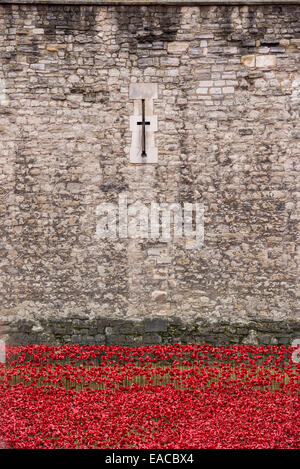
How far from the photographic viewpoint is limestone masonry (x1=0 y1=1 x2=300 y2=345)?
24.5 feet

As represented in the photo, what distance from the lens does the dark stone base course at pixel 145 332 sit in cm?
746

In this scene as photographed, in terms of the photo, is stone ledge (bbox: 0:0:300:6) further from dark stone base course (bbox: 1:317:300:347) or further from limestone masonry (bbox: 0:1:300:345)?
dark stone base course (bbox: 1:317:300:347)

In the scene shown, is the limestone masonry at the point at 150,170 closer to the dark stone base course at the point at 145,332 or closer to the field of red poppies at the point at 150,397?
the dark stone base course at the point at 145,332

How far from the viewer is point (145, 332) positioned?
297 inches

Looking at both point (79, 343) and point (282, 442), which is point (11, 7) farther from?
point (282, 442)

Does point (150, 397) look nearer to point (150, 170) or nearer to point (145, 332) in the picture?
point (145, 332)

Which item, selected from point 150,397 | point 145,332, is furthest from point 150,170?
point 150,397

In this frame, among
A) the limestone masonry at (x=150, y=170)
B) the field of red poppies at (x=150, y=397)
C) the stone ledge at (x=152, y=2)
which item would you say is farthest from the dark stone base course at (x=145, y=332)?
the stone ledge at (x=152, y=2)

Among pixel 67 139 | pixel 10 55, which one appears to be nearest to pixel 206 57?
pixel 67 139

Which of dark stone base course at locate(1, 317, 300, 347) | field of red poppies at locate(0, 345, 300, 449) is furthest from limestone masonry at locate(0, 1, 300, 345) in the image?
field of red poppies at locate(0, 345, 300, 449)

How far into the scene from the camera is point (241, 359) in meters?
7.31

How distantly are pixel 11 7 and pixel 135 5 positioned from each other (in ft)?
5.46

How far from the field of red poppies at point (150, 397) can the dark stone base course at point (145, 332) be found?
133 millimetres

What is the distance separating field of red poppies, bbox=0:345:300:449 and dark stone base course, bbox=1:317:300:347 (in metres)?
0.13
